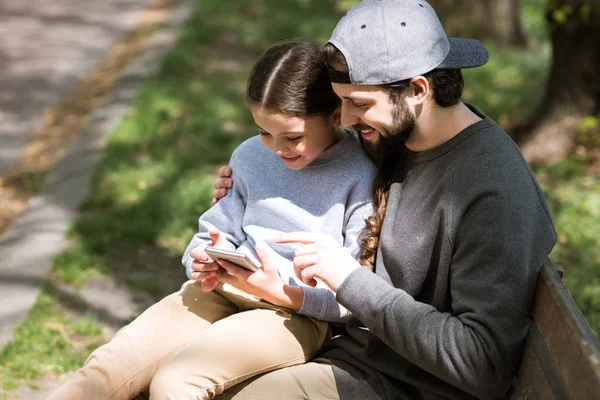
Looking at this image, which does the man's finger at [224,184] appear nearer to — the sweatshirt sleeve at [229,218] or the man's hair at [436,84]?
the sweatshirt sleeve at [229,218]

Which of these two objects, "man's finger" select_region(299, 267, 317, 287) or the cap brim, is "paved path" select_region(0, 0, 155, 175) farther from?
the cap brim

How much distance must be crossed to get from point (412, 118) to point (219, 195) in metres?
0.94

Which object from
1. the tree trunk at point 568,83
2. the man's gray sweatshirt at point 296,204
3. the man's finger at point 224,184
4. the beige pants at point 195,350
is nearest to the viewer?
the beige pants at point 195,350

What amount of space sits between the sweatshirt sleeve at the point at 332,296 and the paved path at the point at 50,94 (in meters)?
1.36

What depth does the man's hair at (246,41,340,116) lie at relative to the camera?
8.41ft

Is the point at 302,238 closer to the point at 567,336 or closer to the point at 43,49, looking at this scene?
the point at 567,336

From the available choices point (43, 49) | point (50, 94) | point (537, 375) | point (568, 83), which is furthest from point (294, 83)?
point (43, 49)

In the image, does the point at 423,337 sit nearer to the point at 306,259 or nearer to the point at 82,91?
the point at 306,259

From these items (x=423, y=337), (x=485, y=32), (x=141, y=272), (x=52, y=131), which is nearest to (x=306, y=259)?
(x=423, y=337)

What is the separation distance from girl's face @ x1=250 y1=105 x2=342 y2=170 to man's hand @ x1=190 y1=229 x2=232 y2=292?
0.35 metres

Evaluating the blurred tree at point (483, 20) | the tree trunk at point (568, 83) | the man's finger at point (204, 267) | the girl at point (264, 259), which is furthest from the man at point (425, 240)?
the blurred tree at point (483, 20)

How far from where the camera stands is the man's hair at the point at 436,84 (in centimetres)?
223

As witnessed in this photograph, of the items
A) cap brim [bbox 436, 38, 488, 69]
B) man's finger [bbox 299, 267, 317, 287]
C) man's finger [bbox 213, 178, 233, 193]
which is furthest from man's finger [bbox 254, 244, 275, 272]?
cap brim [bbox 436, 38, 488, 69]

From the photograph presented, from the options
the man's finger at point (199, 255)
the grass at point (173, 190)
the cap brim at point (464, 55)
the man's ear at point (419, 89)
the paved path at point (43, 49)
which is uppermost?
the cap brim at point (464, 55)
